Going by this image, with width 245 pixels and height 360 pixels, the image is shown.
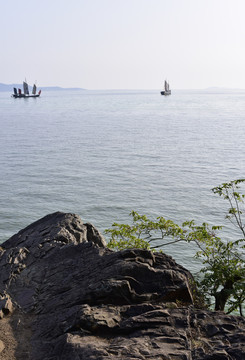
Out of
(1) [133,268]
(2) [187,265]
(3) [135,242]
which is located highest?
(1) [133,268]

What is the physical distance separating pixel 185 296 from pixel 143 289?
162 centimetres

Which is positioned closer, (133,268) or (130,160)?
(133,268)

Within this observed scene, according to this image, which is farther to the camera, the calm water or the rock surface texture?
the calm water

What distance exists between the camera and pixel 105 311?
13656mm

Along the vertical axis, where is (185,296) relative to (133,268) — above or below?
below

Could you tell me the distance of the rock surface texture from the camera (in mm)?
11859

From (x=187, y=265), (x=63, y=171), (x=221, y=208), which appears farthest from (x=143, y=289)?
(x=63, y=171)

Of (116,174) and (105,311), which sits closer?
(105,311)

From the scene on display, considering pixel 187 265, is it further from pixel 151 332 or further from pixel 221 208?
pixel 151 332

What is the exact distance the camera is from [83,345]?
11.9m

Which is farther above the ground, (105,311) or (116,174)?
(105,311)

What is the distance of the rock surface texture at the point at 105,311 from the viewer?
1186 cm

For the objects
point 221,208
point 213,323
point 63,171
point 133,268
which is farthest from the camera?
point 63,171

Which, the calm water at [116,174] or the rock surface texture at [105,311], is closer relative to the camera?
the rock surface texture at [105,311]
